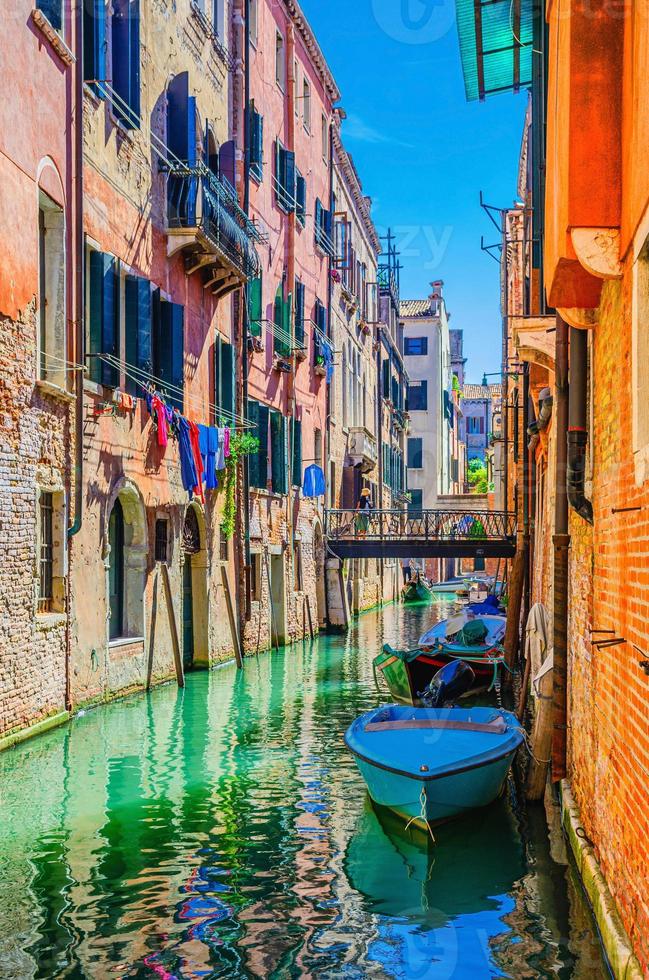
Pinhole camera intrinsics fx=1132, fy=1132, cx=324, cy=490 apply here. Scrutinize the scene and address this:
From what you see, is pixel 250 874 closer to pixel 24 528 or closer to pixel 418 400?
pixel 24 528

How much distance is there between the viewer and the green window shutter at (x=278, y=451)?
70.3 ft

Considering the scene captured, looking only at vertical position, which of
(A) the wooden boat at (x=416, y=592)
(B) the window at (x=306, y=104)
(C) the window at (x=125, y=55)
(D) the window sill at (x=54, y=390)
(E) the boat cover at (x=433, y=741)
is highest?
(B) the window at (x=306, y=104)

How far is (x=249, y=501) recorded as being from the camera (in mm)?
19562

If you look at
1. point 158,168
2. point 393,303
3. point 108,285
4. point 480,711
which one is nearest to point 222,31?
point 158,168

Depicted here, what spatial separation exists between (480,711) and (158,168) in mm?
9031

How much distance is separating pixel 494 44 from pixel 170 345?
19.2 ft

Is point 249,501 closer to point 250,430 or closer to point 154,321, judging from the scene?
point 250,430

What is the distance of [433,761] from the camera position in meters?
7.86

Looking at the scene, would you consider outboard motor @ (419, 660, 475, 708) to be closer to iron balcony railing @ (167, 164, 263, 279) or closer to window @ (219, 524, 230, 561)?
window @ (219, 524, 230, 561)

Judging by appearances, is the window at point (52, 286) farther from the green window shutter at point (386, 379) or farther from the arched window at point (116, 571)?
the green window shutter at point (386, 379)

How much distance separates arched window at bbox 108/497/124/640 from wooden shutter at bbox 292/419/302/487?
9.12m

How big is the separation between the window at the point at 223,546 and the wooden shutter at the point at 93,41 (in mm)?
7670

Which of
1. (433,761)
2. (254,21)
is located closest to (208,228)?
(254,21)

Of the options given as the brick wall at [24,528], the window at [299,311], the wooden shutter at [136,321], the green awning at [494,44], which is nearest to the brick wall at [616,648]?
the brick wall at [24,528]
